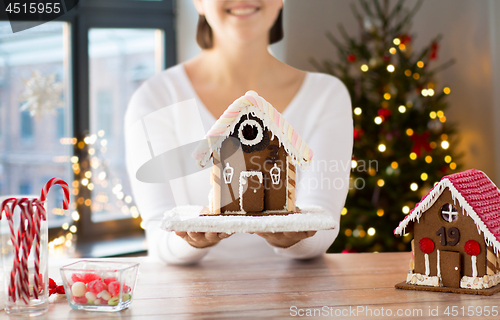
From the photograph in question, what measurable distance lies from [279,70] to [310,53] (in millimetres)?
1396

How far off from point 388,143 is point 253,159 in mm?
1739

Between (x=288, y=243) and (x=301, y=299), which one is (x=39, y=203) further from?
(x=288, y=243)

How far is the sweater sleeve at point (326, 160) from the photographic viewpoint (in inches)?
53.1

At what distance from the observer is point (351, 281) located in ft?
3.50

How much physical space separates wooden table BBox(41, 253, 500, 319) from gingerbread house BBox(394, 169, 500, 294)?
3 centimetres

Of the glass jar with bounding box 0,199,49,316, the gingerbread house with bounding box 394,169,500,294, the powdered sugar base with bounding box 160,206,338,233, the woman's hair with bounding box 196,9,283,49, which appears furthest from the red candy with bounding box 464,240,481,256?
the woman's hair with bounding box 196,9,283,49

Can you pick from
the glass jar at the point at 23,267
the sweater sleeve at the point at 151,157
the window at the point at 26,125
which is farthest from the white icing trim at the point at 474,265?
the window at the point at 26,125

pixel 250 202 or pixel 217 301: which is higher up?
pixel 250 202

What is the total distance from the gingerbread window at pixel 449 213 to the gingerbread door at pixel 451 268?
2.7 inches

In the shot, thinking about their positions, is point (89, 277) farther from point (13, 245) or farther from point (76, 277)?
point (13, 245)

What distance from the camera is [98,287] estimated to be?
86 centimetres

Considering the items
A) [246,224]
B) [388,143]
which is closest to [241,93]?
[246,224]

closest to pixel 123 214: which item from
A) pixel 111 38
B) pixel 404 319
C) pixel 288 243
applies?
pixel 111 38

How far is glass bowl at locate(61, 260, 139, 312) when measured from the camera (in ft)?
2.83
